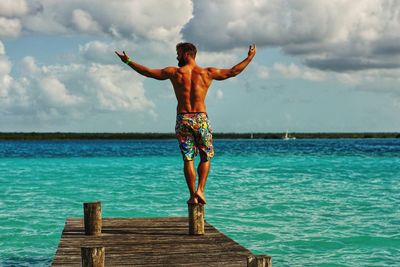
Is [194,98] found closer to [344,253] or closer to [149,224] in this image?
[149,224]

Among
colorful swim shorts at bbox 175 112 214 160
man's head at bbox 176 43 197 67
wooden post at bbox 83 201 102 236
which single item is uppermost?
man's head at bbox 176 43 197 67

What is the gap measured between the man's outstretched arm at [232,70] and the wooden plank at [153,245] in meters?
2.32

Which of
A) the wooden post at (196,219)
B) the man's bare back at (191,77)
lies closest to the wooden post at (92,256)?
the wooden post at (196,219)

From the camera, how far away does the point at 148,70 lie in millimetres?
8289

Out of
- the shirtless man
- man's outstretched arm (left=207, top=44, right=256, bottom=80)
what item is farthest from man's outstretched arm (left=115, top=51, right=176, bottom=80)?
man's outstretched arm (left=207, top=44, right=256, bottom=80)

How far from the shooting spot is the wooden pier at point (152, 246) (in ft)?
22.2

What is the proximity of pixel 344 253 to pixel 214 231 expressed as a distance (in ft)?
19.2

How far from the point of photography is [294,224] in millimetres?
17297

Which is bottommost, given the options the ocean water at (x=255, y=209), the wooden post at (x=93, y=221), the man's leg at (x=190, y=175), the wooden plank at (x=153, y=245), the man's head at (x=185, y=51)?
the ocean water at (x=255, y=209)

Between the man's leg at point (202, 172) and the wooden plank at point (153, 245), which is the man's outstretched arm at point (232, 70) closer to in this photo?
the man's leg at point (202, 172)

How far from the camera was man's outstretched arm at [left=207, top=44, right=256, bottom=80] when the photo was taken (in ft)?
27.7

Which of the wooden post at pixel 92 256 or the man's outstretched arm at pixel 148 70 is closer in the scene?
the wooden post at pixel 92 256

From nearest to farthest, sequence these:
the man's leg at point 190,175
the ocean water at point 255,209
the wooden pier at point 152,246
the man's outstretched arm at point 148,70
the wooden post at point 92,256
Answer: the wooden post at point 92,256 → the wooden pier at point 152,246 → the man's outstretched arm at point 148,70 → the man's leg at point 190,175 → the ocean water at point 255,209

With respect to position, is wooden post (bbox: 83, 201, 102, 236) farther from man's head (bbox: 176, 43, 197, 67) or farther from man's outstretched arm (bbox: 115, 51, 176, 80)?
man's head (bbox: 176, 43, 197, 67)
